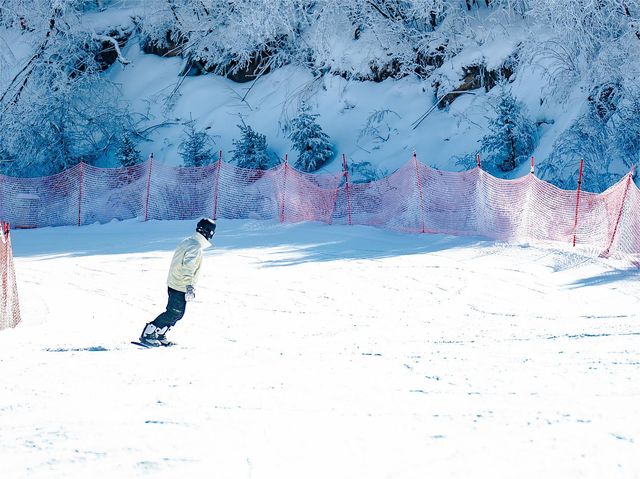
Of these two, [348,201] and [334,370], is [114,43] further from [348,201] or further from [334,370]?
[334,370]

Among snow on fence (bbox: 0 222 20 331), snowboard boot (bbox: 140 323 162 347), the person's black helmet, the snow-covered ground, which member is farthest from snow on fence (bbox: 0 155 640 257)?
snow on fence (bbox: 0 222 20 331)

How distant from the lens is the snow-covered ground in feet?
17.4

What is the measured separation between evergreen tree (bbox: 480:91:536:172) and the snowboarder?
16.2 m

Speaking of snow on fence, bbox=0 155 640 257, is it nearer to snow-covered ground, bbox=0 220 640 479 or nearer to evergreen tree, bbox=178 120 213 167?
snow-covered ground, bbox=0 220 640 479

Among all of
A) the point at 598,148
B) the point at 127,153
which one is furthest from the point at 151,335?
the point at 127,153

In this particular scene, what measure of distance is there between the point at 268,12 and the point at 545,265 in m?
17.8

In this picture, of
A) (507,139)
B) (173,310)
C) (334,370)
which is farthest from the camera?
(507,139)

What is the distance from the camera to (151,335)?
10266 millimetres

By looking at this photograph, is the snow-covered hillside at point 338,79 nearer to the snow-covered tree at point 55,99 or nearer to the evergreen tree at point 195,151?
the snow-covered tree at point 55,99

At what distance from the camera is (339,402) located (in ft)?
22.2

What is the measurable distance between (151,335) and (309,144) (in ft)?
61.8

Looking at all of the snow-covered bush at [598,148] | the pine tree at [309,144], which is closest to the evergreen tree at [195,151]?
the pine tree at [309,144]

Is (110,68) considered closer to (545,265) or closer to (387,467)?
(545,265)

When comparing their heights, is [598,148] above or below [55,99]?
below
